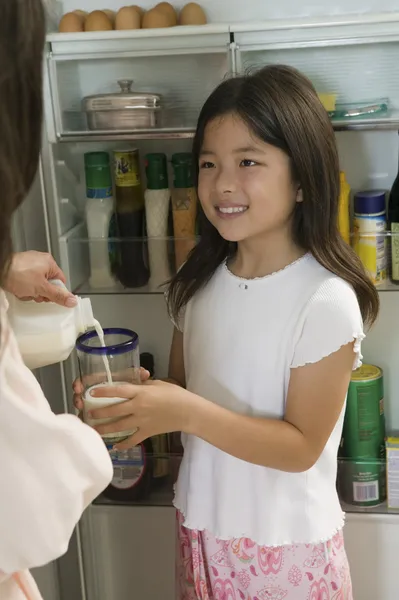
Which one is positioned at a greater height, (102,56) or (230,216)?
(102,56)

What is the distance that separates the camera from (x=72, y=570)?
5.41ft

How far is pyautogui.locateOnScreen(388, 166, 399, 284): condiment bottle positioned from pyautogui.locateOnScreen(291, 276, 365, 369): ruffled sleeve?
0.32 meters

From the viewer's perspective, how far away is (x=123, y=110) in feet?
4.31

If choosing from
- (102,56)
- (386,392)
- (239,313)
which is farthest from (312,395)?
(102,56)

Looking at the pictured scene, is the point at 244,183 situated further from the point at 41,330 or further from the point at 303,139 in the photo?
the point at 41,330

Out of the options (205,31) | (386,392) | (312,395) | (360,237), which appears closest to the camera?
(312,395)

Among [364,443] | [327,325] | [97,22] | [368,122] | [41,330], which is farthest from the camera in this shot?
[364,443]

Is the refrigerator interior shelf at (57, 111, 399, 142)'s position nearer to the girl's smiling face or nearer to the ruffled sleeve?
the girl's smiling face

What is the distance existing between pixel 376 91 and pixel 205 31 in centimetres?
33

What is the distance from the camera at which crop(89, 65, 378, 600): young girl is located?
1074 mm

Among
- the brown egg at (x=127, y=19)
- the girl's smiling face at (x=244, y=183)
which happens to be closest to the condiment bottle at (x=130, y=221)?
the brown egg at (x=127, y=19)

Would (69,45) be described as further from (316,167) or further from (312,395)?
(312,395)

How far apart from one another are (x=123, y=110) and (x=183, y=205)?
21 cm

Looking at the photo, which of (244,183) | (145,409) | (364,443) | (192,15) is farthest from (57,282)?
(364,443)
